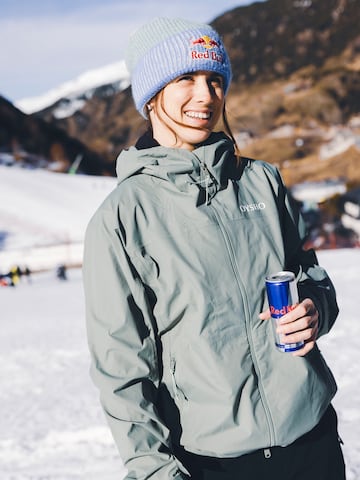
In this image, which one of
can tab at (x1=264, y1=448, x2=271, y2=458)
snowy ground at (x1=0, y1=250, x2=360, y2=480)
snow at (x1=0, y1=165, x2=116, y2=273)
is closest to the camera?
can tab at (x1=264, y1=448, x2=271, y2=458)

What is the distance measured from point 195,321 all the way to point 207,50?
80 centimetres

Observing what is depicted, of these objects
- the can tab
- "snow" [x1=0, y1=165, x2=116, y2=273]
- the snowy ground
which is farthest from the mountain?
the can tab

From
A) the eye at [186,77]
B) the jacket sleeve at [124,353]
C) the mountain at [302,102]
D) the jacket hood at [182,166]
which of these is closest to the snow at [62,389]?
the jacket sleeve at [124,353]

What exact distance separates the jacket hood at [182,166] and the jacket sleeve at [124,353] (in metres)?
0.18

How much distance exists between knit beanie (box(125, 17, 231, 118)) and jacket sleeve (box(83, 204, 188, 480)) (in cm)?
46

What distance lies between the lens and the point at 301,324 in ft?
5.17

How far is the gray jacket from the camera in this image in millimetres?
1547

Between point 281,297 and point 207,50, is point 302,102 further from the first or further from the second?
point 281,297

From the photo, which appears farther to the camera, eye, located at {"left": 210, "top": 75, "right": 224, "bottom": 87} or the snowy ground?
the snowy ground

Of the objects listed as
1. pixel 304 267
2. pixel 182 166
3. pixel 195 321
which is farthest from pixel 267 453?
pixel 182 166

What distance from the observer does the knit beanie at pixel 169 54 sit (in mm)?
1733

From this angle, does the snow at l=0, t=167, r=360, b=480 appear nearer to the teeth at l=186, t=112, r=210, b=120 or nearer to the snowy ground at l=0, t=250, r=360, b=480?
the snowy ground at l=0, t=250, r=360, b=480

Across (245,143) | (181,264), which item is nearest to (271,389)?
(181,264)

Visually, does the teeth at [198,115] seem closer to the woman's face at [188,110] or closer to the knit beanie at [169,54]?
the woman's face at [188,110]
